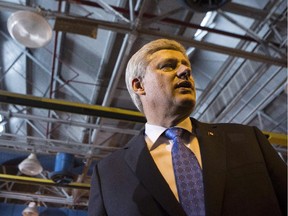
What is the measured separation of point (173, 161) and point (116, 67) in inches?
157

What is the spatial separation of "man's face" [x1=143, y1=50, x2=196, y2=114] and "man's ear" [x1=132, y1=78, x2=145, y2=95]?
0.03 metres

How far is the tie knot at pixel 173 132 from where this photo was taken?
3.84ft

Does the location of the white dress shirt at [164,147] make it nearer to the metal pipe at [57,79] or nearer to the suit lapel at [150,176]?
the suit lapel at [150,176]

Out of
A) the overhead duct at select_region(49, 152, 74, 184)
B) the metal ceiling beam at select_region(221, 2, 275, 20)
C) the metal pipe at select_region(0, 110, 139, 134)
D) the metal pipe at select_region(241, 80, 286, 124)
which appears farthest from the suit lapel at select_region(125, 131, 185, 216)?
the overhead duct at select_region(49, 152, 74, 184)

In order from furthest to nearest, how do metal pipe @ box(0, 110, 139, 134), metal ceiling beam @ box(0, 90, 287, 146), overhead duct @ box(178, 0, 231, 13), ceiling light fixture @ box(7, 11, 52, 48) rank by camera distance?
metal pipe @ box(0, 110, 139, 134)
ceiling light fixture @ box(7, 11, 52, 48)
metal ceiling beam @ box(0, 90, 287, 146)
overhead duct @ box(178, 0, 231, 13)

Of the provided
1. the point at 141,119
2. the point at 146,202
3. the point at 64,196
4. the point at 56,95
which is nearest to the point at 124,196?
the point at 146,202

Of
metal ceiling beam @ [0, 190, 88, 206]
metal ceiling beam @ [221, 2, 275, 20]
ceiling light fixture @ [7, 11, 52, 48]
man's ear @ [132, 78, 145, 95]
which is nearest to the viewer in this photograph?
man's ear @ [132, 78, 145, 95]

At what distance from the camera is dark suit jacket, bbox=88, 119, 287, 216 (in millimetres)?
970

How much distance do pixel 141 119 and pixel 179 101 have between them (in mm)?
2323

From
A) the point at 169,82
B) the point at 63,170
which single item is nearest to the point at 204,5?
the point at 169,82

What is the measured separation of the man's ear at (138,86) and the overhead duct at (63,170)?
5.56 m

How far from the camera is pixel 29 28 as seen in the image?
3402 mm

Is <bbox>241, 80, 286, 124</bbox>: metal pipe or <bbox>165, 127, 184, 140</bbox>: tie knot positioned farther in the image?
<bbox>241, 80, 286, 124</bbox>: metal pipe

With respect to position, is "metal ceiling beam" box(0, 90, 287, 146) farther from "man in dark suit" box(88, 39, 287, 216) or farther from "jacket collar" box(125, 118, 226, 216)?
"jacket collar" box(125, 118, 226, 216)
